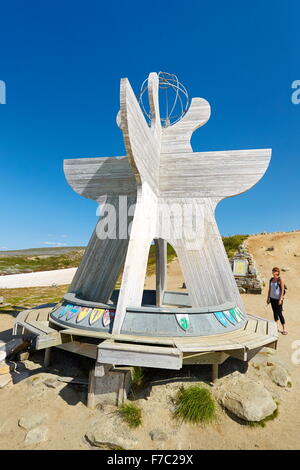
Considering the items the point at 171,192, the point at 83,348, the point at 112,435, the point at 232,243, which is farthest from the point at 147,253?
the point at 232,243

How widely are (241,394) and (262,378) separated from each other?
1.24m

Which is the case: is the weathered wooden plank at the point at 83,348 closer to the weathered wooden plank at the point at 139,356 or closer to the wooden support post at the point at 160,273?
the weathered wooden plank at the point at 139,356

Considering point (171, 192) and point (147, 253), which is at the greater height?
point (171, 192)

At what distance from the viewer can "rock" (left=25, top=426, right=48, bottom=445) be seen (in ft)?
12.1

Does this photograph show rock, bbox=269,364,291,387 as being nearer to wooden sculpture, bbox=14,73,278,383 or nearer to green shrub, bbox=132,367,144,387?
wooden sculpture, bbox=14,73,278,383

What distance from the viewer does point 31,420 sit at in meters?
4.06

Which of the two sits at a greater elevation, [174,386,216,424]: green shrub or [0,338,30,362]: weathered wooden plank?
[0,338,30,362]: weathered wooden plank

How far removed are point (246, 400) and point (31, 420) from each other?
11.7 ft

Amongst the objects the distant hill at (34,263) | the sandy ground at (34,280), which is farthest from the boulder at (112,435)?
the distant hill at (34,263)

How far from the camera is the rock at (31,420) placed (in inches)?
156

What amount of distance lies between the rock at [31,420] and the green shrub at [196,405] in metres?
2.19

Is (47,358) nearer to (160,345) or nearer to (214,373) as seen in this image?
(160,345)

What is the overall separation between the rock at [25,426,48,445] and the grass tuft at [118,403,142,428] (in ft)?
3.76

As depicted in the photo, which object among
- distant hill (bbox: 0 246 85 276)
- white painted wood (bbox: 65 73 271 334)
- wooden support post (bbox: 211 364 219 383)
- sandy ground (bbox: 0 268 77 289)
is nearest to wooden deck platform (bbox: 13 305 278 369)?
wooden support post (bbox: 211 364 219 383)
